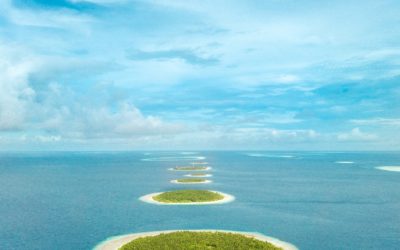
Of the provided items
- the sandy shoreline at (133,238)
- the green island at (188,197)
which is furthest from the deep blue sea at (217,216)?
the green island at (188,197)

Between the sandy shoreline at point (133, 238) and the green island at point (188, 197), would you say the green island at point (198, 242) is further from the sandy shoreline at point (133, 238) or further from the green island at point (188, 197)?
the green island at point (188, 197)

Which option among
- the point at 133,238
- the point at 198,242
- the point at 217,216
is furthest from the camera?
the point at 217,216

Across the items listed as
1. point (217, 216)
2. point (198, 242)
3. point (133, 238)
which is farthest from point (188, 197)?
point (198, 242)

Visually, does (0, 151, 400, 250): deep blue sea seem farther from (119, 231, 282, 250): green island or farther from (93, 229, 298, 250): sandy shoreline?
(119, 231, 282, 250): green island

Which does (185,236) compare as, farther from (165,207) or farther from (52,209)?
(52,209)

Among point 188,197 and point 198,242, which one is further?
point 188,197

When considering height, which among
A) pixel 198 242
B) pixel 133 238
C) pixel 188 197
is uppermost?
pixel 188 197

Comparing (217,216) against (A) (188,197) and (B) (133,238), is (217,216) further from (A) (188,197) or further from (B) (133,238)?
(B) (133,238)

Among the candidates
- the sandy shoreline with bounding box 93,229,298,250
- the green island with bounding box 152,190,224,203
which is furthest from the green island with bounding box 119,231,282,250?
the green island with bounding box 152,190,224,203

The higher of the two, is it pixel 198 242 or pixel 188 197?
pixel 188 197
